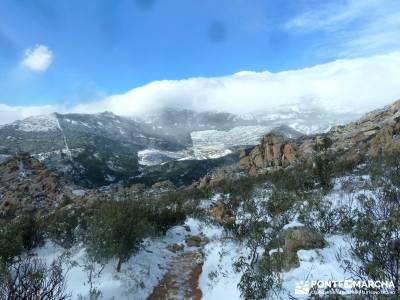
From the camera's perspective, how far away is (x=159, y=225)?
26.5 metres

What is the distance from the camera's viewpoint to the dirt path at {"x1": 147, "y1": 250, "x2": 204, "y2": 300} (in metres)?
15.3

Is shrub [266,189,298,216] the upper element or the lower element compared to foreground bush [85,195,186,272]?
lower

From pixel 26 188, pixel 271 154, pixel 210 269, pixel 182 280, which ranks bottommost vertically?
pixel 26 188

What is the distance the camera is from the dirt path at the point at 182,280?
15310mm

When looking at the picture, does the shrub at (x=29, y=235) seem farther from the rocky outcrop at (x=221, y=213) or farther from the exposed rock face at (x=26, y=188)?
the exposed rock face at (x=26, y=188)

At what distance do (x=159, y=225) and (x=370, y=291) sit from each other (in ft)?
63.8

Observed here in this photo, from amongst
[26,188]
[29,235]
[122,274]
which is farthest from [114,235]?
[26,188]

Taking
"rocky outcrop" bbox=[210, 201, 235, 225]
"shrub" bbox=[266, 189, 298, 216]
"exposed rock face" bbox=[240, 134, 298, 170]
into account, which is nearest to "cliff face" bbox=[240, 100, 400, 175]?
"exposed rock face" bbox=[240, 134, 298, 170]

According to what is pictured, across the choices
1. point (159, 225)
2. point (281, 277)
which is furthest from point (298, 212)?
point (159, 225)

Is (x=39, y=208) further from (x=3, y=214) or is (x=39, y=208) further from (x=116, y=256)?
(x=116, y=256)

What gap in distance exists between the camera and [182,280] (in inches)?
687

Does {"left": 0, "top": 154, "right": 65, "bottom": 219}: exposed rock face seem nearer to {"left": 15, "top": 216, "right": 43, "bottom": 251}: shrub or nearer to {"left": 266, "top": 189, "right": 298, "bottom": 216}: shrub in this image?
{"left": 15, "top": 216, "right": 43, "bottom": 251}: shrub

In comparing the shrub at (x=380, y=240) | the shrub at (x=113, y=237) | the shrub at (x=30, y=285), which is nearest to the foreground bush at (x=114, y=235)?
the shrub at (x=113, y=237)

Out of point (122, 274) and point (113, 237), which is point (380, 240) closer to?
point (122, 274)
